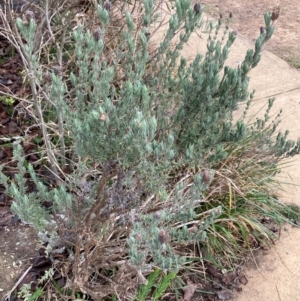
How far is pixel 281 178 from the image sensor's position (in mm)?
3924

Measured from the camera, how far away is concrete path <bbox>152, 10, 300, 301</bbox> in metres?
3.21

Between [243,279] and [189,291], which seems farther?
[243,279]

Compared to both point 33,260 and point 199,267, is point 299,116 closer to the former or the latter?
point 199,267

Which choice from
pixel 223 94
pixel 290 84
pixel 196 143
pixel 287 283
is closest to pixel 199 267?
pixel 287 283

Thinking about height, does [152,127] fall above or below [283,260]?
above

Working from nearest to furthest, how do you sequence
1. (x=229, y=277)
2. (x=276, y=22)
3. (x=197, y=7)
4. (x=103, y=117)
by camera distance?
(x=103, y=117) < (x=197, y=7) < (x=229, y=277) < (x=276, y=22)

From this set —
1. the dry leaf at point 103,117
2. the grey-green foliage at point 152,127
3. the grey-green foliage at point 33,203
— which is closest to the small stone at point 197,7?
the grey-green foliage at point 152,127

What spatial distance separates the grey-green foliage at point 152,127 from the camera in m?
2.21

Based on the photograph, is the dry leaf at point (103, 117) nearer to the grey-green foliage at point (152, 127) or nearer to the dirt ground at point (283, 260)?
the grey-green foliage at point (152, 127)

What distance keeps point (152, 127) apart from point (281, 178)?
6.86 feet

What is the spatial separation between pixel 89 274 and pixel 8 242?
64 cm

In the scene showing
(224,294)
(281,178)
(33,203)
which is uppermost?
(33,203)

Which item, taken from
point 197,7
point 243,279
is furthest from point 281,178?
point 197,7

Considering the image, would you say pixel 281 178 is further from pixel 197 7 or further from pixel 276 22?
pixel 276 22
